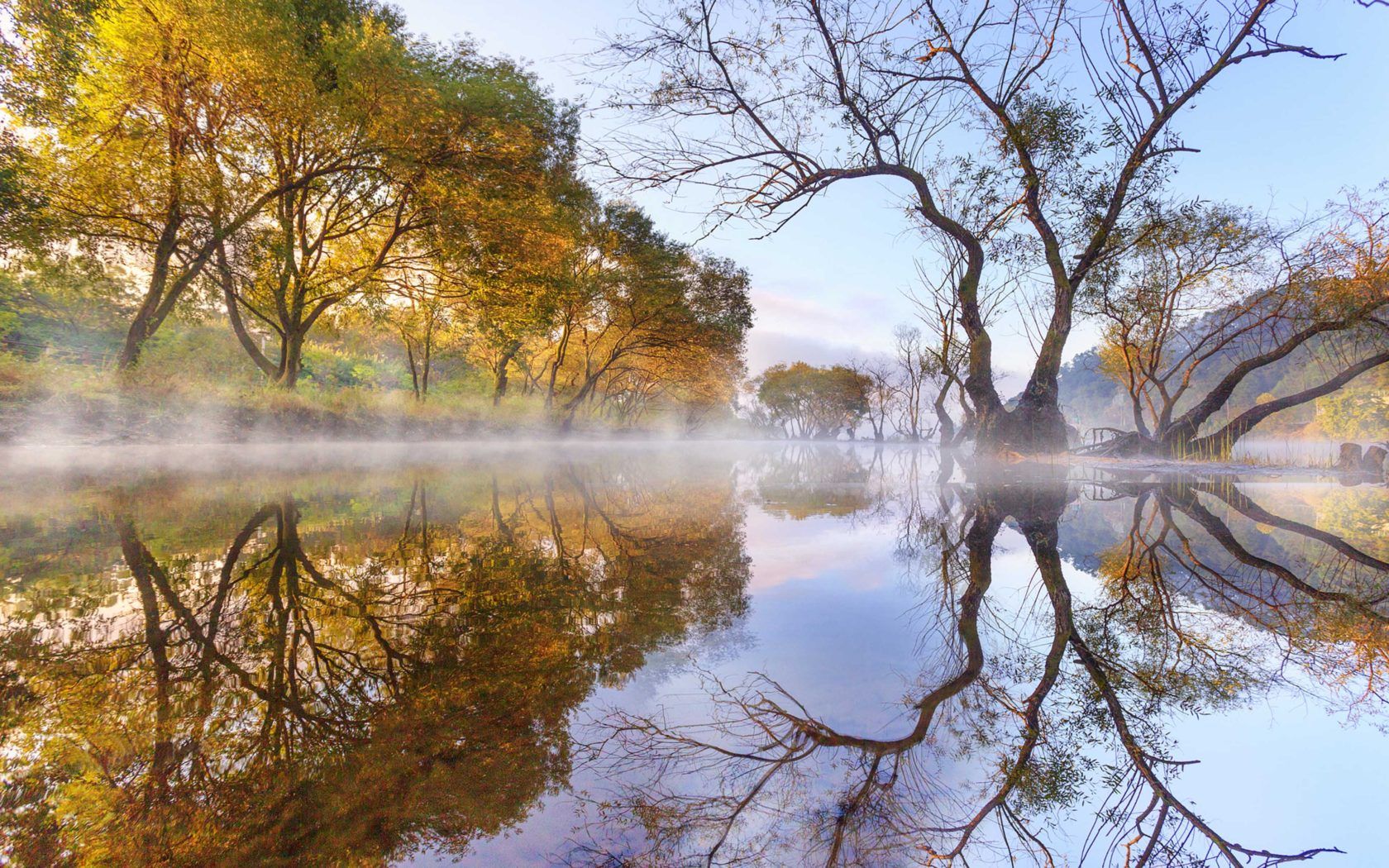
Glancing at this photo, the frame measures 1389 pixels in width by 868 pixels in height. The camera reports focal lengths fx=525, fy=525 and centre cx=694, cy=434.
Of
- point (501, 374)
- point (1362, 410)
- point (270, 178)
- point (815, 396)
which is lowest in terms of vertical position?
point (1362, 410)

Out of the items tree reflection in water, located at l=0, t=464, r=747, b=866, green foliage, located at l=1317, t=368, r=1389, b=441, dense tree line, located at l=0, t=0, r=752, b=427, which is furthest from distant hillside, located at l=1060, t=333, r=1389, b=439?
dense tree line, located at l=0, t=0, r=752, b=427

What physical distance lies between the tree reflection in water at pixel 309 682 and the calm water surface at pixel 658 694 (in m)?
0.01

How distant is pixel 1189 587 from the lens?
272cm

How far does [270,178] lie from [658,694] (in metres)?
16.1

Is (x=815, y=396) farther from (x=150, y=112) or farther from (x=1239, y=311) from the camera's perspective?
(x=150, y=112)

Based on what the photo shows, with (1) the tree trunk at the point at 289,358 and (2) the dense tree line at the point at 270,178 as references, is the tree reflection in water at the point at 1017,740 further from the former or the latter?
(1) the tree trunk at the point at 289,358

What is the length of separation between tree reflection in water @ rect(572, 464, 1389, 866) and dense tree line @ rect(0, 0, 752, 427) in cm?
1459

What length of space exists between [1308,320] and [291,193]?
2416 cm

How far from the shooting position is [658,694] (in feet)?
5.28

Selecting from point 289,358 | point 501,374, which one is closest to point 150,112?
point 289,358

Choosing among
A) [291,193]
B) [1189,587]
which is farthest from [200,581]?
[291,193]

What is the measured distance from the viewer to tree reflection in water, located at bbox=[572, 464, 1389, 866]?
108 cm

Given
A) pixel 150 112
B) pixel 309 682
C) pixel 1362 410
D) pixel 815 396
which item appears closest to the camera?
pixel 309 682

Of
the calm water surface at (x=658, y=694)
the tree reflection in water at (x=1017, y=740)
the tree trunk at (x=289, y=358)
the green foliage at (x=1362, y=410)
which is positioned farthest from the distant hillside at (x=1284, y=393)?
the tree trunk at (x=289, y=358)
